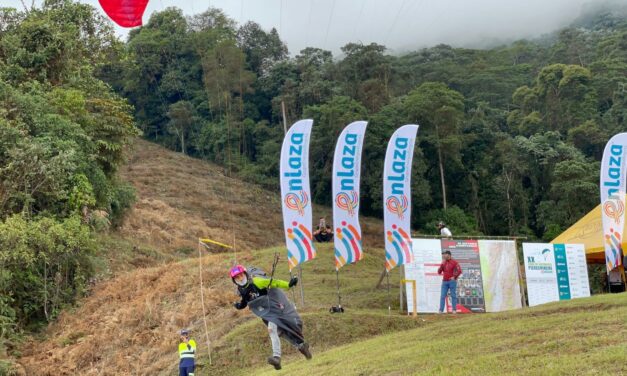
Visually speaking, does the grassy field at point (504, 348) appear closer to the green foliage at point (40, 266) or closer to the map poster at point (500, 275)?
the map poster at point (500, 275)

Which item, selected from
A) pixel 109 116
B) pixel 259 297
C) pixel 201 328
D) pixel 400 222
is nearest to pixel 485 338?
pixel 259 297

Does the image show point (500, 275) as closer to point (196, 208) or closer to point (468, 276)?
point (468, 276)

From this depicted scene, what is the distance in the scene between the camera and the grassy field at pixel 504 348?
355 inches

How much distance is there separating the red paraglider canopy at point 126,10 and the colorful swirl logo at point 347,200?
7311 mm

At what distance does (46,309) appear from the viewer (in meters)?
24.1

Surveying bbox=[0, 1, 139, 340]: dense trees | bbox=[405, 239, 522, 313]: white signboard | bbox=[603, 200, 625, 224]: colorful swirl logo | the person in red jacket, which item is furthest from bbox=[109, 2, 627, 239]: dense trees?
the person in red jacket

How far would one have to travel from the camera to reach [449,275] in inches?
689

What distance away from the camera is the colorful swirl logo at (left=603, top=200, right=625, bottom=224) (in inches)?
813

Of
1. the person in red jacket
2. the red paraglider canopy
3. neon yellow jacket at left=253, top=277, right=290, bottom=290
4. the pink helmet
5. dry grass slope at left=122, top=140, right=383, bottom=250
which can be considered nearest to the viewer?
the pink helmet

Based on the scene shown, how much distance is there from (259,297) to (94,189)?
19.9m

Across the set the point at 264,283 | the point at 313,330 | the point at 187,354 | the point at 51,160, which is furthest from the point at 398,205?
the point at 51,160

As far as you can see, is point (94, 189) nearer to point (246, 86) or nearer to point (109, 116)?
point (109, 116)

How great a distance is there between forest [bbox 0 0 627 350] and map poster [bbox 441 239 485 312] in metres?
13.2

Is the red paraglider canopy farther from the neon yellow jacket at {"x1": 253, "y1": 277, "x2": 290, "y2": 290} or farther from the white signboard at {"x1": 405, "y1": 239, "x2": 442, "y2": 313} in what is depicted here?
the white signboard at {"x1": 405, "y1": 239, "x2": 442, "y2": 313}
